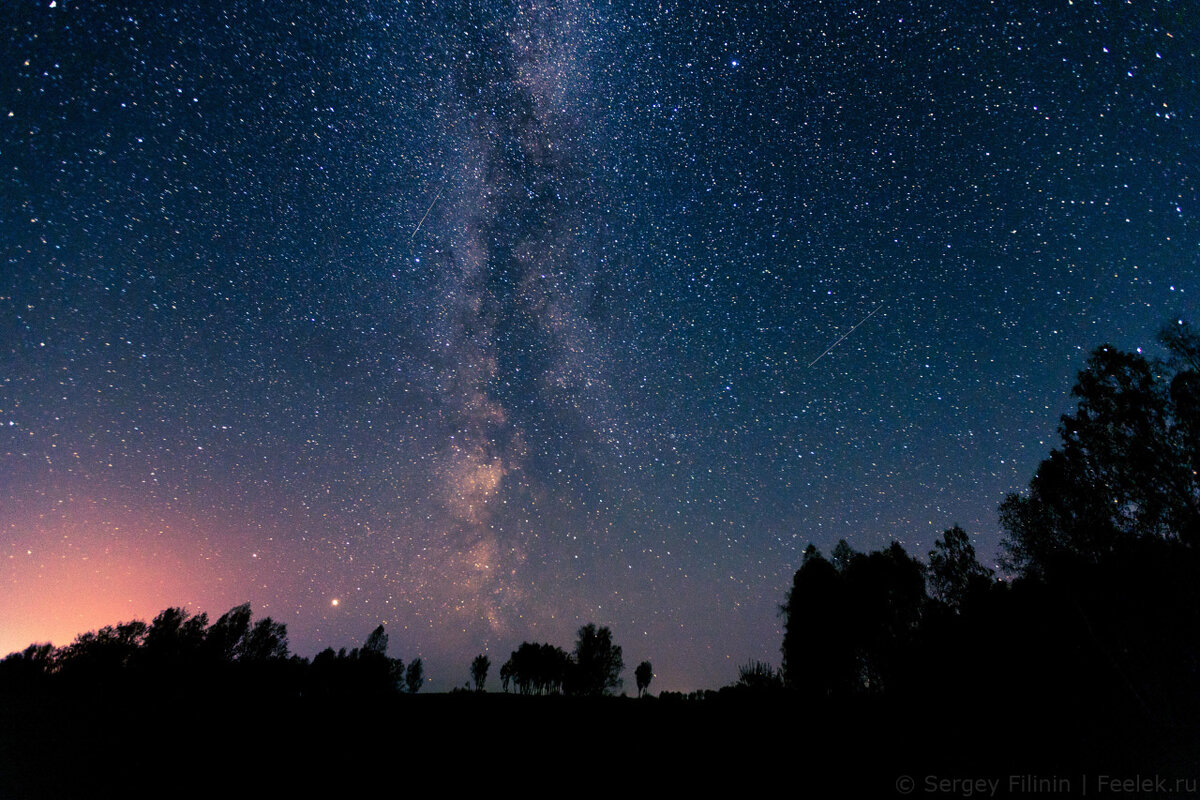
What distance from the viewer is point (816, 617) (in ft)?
115

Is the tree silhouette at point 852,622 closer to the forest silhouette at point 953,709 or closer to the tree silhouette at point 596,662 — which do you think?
the forest silhouette at point 953,709

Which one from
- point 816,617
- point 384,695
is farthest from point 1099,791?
point 816,617

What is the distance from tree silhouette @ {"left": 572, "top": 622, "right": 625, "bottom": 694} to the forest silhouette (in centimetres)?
5280

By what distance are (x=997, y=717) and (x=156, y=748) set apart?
29504mm

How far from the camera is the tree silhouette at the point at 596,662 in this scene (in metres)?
69.5

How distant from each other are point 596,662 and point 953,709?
63625mm

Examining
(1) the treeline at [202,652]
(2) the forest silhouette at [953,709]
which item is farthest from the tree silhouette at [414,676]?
(2) the forest silhouette at [953,709]

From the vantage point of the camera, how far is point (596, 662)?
7119 cm

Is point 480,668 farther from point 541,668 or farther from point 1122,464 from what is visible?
point 1122,464

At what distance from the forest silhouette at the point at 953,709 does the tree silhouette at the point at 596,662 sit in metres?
52.8

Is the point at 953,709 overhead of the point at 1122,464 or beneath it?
beneath

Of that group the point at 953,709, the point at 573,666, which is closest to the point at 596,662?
the point at 573,666

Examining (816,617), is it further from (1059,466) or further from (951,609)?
(1059,466)

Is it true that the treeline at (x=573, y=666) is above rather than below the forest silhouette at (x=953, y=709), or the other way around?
below
